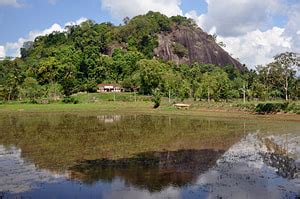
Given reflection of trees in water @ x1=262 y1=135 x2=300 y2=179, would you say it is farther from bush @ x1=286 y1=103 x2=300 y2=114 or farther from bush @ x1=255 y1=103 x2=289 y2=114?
bush @ x1=255 y1=103 x2=289 y2=114

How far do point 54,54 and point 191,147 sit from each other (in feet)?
355

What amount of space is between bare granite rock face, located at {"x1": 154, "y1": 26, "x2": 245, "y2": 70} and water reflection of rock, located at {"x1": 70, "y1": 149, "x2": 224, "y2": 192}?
11736 centimetres

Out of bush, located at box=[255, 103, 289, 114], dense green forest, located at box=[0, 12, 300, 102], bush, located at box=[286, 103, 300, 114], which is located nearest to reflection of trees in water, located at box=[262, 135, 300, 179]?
bush, located at box=[286, 103, 300, 114]

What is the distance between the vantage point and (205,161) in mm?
20031

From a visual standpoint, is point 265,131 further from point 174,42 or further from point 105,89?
point 174,42

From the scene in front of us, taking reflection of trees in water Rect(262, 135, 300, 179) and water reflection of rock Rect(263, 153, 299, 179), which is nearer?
water reflection of rock Rect(263, 153, 299, 179)

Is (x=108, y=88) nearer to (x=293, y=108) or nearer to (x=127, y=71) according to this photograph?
(x=127, y=71)

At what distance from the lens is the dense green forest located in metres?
69.9

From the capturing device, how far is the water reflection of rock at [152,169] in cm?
1555

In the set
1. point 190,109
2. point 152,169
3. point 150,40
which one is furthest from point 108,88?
point 152,169

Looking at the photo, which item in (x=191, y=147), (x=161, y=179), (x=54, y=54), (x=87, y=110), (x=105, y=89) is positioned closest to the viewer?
(x=161, y=179)

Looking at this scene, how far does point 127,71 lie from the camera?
375 ft

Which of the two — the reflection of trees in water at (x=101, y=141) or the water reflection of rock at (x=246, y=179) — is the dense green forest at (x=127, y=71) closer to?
the reflection of trees in water at (x=101, y=141)

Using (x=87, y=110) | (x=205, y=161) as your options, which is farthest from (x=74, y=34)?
(x=205, y=161)
